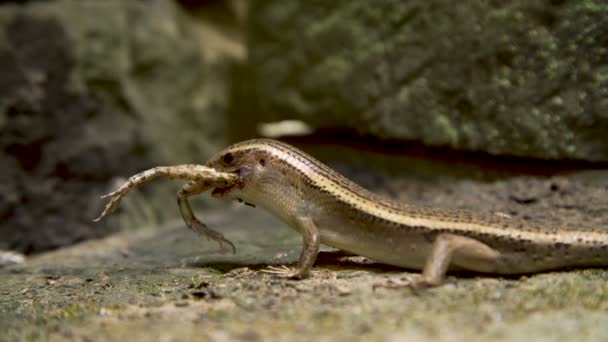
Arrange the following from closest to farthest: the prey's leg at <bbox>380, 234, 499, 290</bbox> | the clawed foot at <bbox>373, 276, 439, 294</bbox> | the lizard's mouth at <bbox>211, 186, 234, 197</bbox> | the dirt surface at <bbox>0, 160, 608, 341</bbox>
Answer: the dirt surface at <bbox>0, 160, 608, 341</bbox> < the clawed foot at <bbox>373, 276, 439, 294</bbox> < the prey's leg at <bbox>380, 234, 499, 290</bbox> < the lizard's mouth at <bbox>211, 186, 234, 197</bbox>

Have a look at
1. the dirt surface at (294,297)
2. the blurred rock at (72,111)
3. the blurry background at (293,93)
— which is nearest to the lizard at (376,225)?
the dirt surface at (294,297)

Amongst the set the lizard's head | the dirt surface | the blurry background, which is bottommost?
the dirt surface

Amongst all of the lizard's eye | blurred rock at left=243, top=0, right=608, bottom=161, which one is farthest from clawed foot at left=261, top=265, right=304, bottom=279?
blurred rock at left=243, top=0, right=608, bottom=161

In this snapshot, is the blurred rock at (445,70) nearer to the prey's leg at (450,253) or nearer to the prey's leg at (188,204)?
the prey's leg at (450,253)

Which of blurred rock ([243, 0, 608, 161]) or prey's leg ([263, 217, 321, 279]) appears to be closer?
prey's leg ([263, 217, 321, 279])

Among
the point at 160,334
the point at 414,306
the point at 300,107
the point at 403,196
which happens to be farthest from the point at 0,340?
the point at 300,107

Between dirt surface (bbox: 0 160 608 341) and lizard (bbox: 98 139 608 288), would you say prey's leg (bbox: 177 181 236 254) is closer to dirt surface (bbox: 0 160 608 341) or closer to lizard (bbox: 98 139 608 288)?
lizard (bbox: 98 139 608 288)

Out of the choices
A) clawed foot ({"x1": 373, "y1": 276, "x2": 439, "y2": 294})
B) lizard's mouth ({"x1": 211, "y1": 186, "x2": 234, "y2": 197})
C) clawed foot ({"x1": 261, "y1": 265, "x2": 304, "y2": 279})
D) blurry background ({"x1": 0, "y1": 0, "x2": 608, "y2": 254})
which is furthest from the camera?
blurry background ({"x1": 0, "y1": 0, "x2": 608, "y2": 254})
